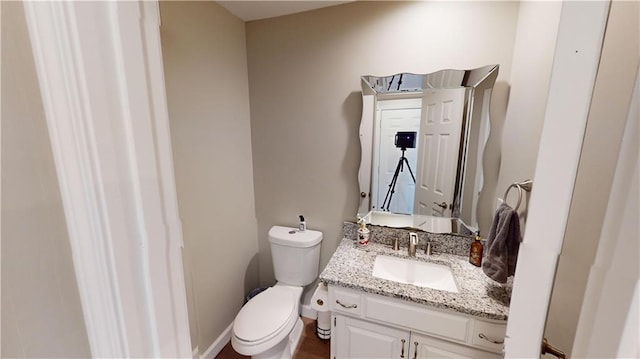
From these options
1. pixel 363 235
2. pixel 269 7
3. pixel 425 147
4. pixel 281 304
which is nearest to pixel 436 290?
pixel 363 235

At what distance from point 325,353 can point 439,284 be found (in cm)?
92

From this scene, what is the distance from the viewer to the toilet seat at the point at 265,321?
1310 mm

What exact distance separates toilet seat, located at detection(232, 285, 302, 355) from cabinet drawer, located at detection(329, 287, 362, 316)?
12.8 inches

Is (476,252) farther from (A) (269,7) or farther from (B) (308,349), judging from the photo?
(A) (269,7)

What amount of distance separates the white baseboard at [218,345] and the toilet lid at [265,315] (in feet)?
1.36

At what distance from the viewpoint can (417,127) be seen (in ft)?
4.85

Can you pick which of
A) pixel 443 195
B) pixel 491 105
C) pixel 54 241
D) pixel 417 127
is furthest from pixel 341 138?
pixel 54 241

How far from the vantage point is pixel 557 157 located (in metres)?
0.32

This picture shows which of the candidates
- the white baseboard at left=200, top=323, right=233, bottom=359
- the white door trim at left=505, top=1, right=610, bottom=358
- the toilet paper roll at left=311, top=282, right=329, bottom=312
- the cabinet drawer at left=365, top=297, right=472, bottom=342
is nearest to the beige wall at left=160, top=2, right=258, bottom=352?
the white baseboard at left=200, top=323, right=233, bottom=359

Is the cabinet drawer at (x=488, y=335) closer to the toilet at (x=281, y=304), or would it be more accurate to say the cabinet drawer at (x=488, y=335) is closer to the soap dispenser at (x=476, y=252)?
the soap dispenser at (x=476, y=252)

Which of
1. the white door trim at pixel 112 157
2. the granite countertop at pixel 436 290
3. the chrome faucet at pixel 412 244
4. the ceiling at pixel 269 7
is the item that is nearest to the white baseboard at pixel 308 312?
the granite countertop at pixel 436 290

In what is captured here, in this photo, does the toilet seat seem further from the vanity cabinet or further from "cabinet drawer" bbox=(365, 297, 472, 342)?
"cabinet drawer" bbox=(365, 297, 472, 342)

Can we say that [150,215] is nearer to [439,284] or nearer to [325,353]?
[439,284]

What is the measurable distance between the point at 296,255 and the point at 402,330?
0.79 metres
